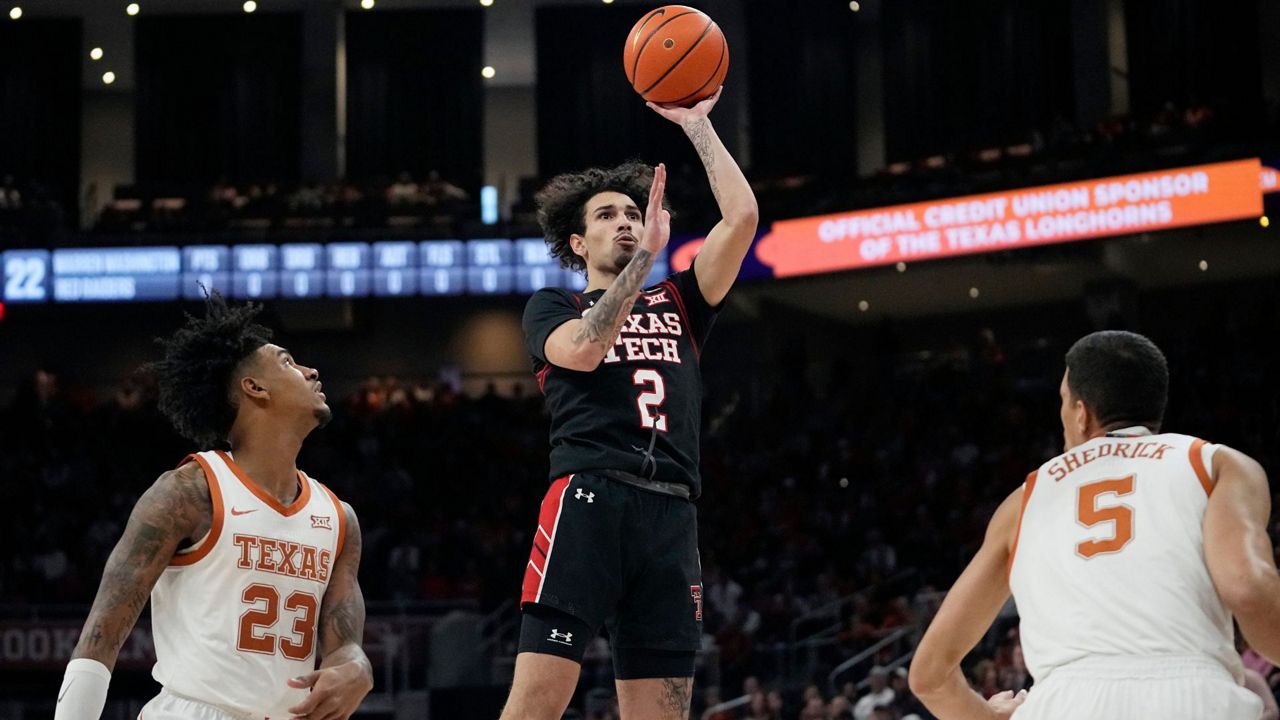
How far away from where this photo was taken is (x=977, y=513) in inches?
645

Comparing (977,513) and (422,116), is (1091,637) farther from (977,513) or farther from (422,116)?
(422,116)

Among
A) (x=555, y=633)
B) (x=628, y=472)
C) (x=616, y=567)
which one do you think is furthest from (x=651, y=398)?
(x=555, y=633)

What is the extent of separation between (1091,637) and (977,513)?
13.2m

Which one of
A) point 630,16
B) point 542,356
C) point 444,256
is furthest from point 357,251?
point 542,356

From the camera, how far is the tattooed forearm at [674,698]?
4516 mm

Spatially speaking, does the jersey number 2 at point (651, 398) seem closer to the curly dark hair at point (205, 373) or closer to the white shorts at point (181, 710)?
the curly dark hair at point (205, 373)

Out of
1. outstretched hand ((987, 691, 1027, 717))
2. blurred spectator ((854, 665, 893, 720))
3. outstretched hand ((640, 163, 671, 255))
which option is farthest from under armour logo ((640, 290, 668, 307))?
blurred spectator ((854, 665, 893, 720))

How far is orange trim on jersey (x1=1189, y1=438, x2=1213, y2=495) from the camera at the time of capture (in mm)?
3453

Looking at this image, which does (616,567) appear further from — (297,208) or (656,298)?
(297,208)

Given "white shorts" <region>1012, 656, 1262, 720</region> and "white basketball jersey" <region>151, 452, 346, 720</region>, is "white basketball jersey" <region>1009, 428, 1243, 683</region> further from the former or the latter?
"white basketball jersey" <region>151, 452, 346, 720</region>

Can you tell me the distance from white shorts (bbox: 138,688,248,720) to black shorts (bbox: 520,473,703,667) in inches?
34.4

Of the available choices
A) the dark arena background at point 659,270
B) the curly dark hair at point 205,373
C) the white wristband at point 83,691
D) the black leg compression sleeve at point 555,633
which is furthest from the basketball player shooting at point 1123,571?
the dark arena background at point 659,270

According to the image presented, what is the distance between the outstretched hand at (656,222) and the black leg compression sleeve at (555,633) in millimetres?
1094

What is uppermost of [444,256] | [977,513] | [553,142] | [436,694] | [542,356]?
[553,142]
